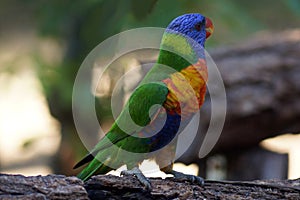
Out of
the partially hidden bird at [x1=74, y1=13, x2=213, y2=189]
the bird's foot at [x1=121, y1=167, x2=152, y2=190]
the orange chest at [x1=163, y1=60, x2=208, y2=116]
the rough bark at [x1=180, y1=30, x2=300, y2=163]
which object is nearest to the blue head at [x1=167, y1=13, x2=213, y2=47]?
the partially hidden bird at [x1=74, y1=13, x2=213, y2=189]

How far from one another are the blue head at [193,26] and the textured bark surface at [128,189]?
49 cm

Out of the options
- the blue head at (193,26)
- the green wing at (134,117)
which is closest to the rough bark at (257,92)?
the blue head at (193,26)

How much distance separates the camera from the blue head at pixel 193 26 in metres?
2.18

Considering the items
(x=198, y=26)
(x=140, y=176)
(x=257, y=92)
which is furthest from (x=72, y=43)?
(x=140, y=176)

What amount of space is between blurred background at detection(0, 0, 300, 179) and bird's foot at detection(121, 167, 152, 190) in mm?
475

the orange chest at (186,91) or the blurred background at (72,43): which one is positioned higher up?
the blurred background at (72,43)

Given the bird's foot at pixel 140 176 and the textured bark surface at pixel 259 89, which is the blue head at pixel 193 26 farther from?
the textured bark surface at pixel 259 89

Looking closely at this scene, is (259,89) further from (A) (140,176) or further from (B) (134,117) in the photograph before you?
(A) (140,176)

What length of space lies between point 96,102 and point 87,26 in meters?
0.51

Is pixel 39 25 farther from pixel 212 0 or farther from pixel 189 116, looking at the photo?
pixel 189 116

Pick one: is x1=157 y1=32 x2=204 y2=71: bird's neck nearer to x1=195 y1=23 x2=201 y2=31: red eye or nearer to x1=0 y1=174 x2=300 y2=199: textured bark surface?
Result: x1=195 y1=23 x2=201 y2=31: red eye

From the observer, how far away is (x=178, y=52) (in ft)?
7.25

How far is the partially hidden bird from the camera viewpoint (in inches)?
83.7

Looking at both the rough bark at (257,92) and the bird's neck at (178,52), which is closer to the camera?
the bird's neck at (178,52)
